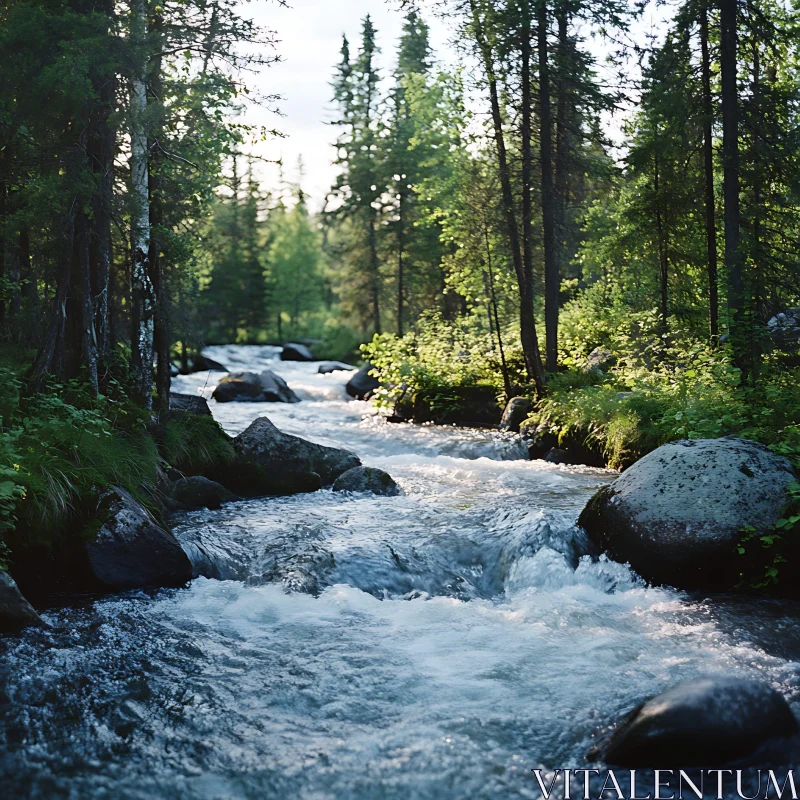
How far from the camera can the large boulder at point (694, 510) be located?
6.70 m

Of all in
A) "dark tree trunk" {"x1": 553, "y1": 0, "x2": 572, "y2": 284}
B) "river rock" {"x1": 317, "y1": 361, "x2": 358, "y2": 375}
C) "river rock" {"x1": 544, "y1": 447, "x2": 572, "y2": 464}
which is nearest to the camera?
"river rock" {"x1": 544, "y1": 447, "x2": 572, "y2": 464}

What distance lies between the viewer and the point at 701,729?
3.96 metres

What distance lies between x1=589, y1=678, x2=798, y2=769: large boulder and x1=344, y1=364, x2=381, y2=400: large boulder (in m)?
20.8

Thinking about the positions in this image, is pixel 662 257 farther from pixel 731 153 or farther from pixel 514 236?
pixel 731 153

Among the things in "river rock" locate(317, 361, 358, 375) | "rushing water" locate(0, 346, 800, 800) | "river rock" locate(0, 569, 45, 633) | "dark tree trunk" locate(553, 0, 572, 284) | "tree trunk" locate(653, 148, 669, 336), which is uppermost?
"dark tree trunk" locate(553, 0, 572, 284)

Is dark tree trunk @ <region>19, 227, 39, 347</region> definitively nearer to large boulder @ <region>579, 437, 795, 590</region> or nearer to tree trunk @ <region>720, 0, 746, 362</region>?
large boulder @ <region>579, 437, 795, 590</region>

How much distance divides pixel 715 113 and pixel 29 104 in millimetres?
11945

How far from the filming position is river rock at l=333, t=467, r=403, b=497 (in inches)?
417

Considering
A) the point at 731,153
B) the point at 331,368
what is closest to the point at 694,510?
the point at 731,153

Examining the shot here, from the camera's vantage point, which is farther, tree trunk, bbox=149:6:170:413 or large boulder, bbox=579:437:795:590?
tree trunk, bbox=149:6:170:413

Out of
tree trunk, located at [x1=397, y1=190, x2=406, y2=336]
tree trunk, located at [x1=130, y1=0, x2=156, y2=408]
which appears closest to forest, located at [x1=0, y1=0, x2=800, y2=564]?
tree trunk, located at [x1=130, y1=0, x2=156, y2=408]

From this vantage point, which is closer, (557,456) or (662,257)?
(557,456)

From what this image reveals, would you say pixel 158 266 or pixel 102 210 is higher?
pixel 102 210

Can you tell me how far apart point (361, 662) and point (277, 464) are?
599 cm
